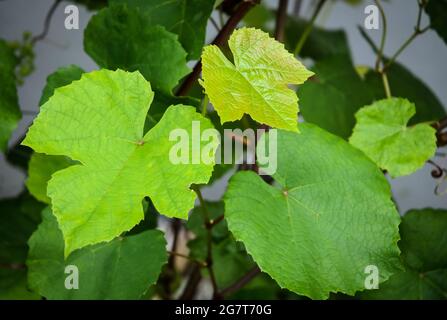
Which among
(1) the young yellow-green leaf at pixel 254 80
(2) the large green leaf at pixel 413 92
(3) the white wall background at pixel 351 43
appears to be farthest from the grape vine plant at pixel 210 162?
(3) the white wall background at pixel 351 43

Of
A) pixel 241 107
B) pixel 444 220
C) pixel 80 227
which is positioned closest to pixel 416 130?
pixel 444 220

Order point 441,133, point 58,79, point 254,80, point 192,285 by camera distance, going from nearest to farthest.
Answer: point 254,80 → point 58,79 → point 441,133 → point 192,285

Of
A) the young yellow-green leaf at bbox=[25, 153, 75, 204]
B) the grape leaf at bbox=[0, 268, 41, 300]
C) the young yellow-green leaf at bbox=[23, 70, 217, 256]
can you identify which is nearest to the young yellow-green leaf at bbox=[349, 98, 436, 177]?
the young yellow-green leaf at bbox=[23, 70, 217, 256]

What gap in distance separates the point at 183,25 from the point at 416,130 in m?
0.28

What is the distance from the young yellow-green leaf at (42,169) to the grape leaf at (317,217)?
0.27m

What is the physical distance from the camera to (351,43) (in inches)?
53.1

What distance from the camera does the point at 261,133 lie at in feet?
1.84

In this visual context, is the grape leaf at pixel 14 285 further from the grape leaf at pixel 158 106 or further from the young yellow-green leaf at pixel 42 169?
the grape leaf at pixel 158 106

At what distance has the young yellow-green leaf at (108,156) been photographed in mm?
441

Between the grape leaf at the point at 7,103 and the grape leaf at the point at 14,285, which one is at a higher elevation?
the grape leaf at the point at 7,103

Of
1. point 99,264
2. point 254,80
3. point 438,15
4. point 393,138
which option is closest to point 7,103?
point 99,264

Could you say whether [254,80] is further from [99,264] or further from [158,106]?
[99,264]

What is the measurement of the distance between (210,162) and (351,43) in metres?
1.00
